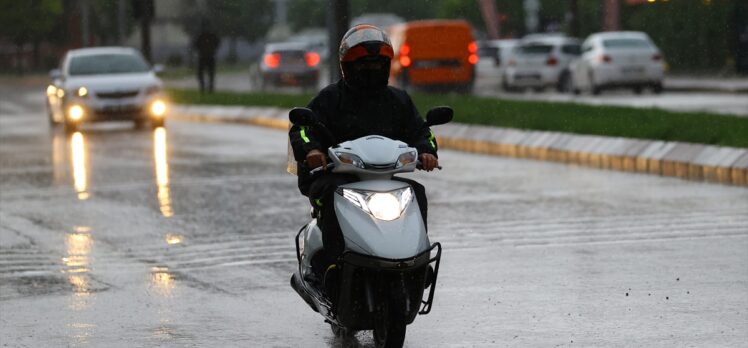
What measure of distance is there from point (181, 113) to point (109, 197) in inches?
769

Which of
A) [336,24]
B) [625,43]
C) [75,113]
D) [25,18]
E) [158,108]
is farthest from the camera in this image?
[25,18]

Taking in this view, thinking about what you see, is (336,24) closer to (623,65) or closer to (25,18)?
(623,65)

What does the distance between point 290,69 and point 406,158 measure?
44790 mm

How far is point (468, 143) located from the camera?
75.5ft

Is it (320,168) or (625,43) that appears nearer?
(320,168)

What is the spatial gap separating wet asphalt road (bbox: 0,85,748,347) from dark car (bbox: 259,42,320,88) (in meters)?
31.9

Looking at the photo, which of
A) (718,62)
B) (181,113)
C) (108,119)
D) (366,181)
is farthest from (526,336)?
(718,62)

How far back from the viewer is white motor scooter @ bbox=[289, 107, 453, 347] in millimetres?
7598

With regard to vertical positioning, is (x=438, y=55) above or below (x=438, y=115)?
below

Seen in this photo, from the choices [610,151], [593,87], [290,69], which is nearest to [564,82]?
[593,87]

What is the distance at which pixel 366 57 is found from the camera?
8.12 m

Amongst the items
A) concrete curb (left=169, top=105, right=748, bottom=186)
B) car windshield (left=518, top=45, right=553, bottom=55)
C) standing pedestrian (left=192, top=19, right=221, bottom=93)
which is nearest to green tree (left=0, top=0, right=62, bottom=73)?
standing pedestrian (left=192, top=19, right=221, bottom=93)

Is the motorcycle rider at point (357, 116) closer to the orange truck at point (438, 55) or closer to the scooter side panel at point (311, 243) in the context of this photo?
the scooter side panel at point (311, 243)

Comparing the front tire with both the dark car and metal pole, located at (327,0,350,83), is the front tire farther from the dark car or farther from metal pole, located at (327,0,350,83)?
the dark car
